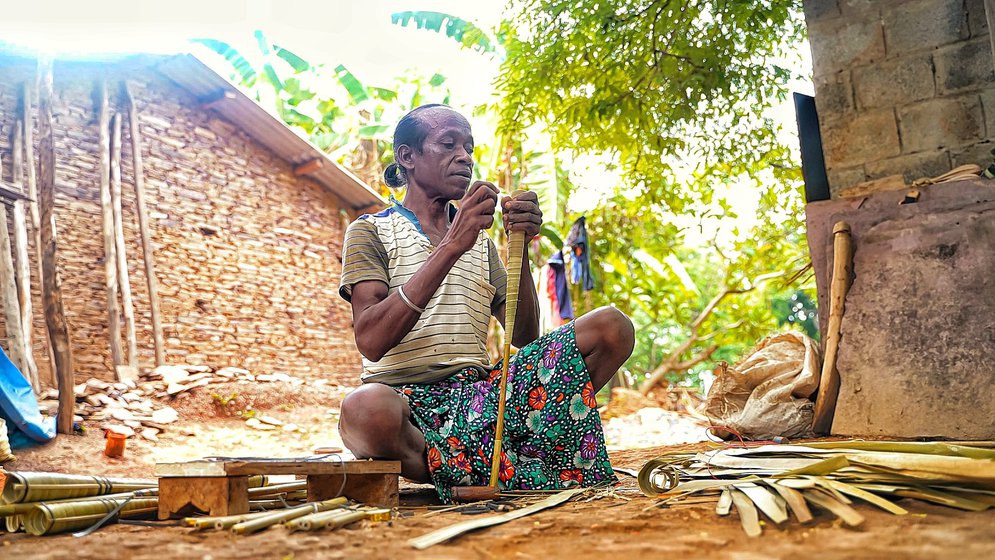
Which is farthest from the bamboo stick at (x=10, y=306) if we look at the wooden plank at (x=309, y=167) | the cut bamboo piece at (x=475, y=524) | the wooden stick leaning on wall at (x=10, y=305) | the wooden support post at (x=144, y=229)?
the cut bamboo piece at (x=475, y=524)

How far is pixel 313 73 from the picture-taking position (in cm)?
1414

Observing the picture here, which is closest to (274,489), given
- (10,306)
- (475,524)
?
(475,524)

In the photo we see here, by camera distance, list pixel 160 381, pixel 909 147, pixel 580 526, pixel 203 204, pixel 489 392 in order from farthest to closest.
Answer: pixel 203 204 < pixel 160 381 < pixel 909 147 < pixel 489 392 < pixel 580 526

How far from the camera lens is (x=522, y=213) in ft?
7.95

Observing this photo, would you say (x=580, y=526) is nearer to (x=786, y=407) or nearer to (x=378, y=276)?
(x=378, y=276)

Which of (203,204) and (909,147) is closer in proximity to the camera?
(909,147)

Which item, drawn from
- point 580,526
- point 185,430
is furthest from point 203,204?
point 580,526

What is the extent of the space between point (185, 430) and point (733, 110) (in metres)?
5.68

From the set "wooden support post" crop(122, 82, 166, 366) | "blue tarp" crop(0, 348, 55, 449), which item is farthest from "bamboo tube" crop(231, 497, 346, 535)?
"wooden support post" crop(122, 82, 166, 366)

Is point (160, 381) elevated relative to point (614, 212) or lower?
lower

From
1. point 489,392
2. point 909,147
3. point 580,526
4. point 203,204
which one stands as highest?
point 203,204

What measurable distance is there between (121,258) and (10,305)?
1792 mm

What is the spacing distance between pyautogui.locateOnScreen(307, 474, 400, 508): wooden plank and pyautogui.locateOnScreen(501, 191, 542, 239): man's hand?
834mm

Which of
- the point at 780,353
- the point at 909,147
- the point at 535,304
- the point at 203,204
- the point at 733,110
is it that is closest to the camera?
the point at 535,304
